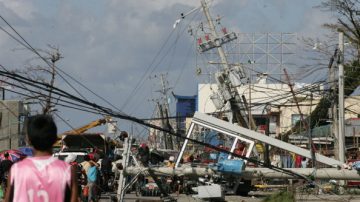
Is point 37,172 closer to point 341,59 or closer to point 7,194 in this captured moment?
point 7,194

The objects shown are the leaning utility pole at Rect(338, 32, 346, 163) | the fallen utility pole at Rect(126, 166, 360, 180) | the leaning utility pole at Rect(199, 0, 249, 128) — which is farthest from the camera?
the leaning utility pole at Rect(199, 0, 249, 128)

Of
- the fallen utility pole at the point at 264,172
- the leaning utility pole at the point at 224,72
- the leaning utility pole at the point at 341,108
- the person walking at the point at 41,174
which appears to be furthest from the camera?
the leaning utility pole at the point at 224,72

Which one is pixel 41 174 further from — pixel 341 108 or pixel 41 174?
pixel 341 108

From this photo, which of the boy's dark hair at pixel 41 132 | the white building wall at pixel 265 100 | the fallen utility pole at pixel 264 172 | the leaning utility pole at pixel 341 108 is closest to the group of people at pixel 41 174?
the boy's dark hair at pixel 41 132

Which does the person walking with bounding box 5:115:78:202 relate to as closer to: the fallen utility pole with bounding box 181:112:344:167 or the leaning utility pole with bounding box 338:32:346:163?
the fallen utility pole with bounding box 181:112:344:167

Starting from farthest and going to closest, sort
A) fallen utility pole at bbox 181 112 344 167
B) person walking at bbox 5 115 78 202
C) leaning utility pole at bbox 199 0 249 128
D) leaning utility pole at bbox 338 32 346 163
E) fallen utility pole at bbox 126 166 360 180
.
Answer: leaning utility pole at bbox 199 0 249 128
leaning utility pole at bbox 338 32 346 163
fallen utility pole at bbox 181 112 344 167
fallen utility pole at bbox 126 166 360 180
person walking at bbox 5 115 78 202

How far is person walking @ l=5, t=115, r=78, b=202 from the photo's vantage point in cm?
620

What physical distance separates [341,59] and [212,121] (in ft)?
26.0

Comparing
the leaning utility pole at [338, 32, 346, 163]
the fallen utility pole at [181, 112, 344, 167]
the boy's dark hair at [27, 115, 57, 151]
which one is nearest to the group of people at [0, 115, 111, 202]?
the boy's dark hair at [27, 115, 57, 151]

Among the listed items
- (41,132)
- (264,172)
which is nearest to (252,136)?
(264,172)

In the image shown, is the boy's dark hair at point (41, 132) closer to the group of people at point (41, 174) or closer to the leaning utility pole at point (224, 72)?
the group of people at point (41, 174)

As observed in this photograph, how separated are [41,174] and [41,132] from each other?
324 mm

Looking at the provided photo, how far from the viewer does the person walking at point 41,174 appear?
6.20m

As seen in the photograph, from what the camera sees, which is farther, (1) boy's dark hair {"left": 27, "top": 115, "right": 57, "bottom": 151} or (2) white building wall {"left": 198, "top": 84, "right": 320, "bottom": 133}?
(2) white building wall {"left": 198, "top": 84, "right": 320, "bottom": 133}
